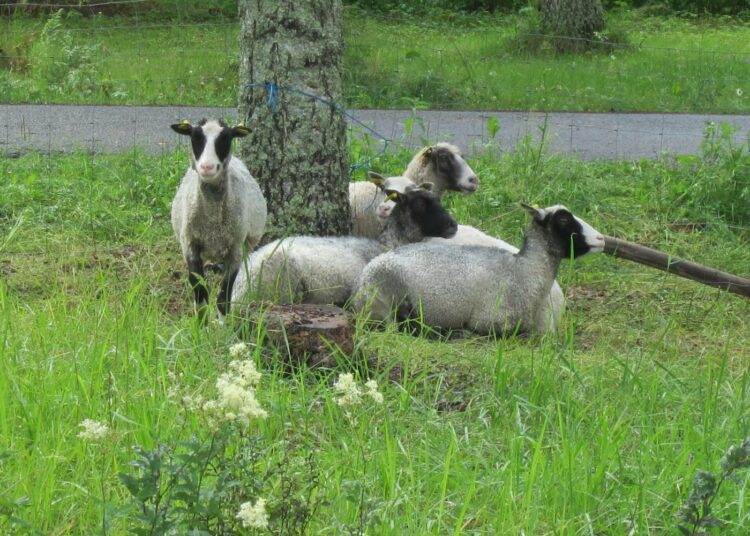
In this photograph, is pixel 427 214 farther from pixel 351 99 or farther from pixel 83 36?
pixel 83 36

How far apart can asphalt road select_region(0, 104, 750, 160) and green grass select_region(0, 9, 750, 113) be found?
1.56 ft

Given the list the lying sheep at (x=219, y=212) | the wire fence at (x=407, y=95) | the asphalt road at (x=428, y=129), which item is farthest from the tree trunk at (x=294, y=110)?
the asphalt road at (x=428, y=129)

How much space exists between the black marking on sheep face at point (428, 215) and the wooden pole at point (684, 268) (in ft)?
3.64

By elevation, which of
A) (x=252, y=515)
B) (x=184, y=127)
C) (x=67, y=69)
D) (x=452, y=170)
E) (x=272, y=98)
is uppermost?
(x=272, y=98)

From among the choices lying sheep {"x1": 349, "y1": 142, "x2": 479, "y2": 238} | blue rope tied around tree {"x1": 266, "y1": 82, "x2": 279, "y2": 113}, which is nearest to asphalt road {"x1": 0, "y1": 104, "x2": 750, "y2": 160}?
lying sheep {"x1": 349, "y1": 142, "x2": 479, "y2": 238}

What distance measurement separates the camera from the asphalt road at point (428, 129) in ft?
39.2

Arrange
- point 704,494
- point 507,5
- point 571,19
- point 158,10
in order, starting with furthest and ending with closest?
point 507,5 < point 158,10 < point 571,19 < point 704,494

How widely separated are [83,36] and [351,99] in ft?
33.3

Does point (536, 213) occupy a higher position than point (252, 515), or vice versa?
point (252, 515)

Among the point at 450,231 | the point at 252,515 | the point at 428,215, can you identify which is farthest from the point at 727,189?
the point at 252,515

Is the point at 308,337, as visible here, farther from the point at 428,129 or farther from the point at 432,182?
the point at 428,129

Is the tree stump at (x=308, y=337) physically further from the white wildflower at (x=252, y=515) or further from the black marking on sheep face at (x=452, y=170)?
the black marking on sheep face at (x=452, y=170)

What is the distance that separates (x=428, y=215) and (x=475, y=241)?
41 cm

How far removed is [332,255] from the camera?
7.49 metres
